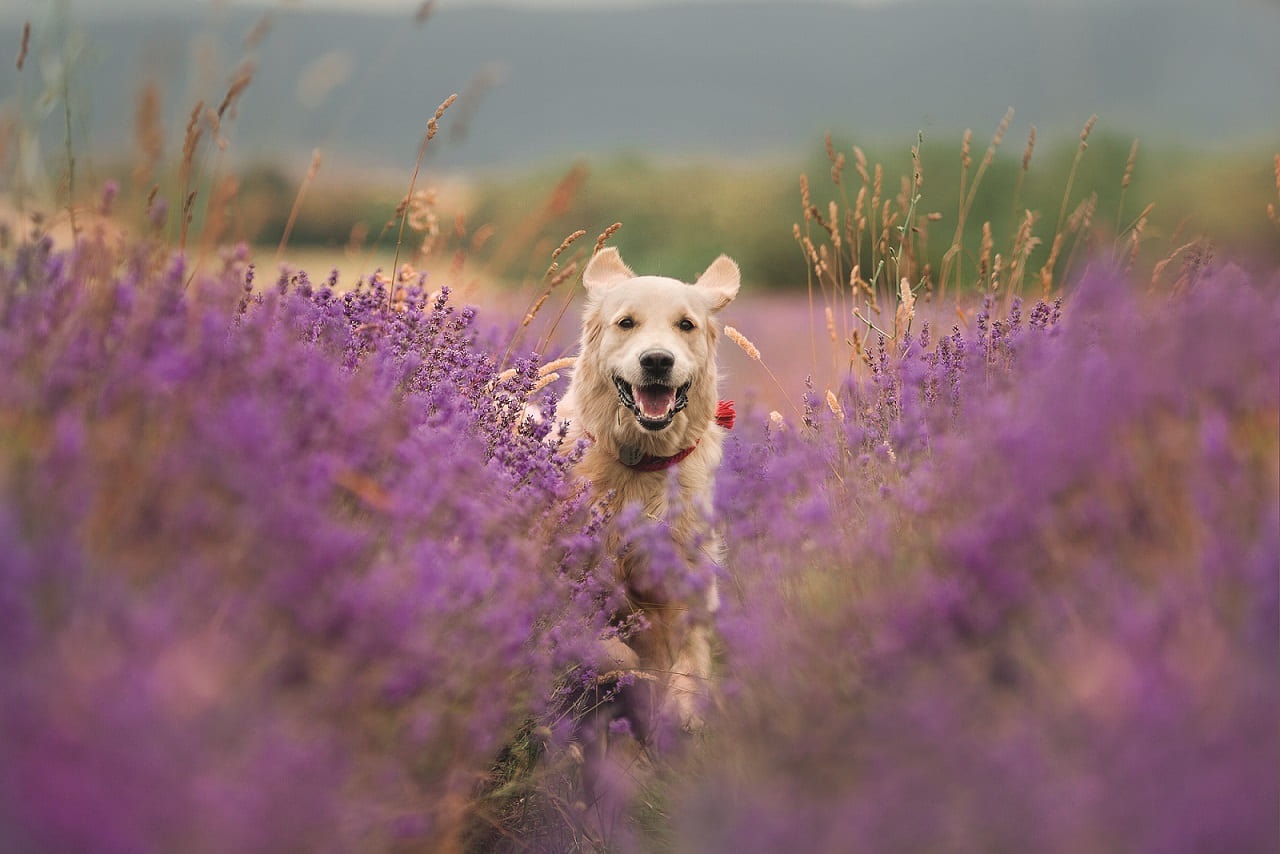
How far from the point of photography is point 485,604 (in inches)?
87.9

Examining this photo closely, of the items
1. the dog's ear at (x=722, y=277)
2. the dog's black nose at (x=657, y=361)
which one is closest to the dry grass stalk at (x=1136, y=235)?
the dog's ear at (x=722, y=277)

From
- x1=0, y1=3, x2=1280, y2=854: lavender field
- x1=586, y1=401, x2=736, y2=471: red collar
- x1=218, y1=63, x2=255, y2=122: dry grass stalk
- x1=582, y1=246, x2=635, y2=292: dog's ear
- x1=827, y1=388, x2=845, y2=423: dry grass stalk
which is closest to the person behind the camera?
x1=0, y1=3, x2=1280, y2=854: lavender field

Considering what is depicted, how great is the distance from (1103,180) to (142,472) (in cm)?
1957

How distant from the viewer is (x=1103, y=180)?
1820 centimetres

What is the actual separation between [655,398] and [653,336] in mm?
255

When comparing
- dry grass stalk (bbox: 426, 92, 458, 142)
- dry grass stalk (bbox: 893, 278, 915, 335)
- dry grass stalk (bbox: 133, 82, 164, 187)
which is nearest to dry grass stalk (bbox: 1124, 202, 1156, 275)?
dry grass stalk (bbox: 893, 278, 915, 335)

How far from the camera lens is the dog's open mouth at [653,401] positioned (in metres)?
3.96

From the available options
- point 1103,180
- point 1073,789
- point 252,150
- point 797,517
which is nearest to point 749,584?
point 797,517

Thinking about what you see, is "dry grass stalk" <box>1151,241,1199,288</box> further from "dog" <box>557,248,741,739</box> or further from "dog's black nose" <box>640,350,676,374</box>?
"dog's black nose" <box>640,350,676,374</box>

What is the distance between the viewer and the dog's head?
13.0ft

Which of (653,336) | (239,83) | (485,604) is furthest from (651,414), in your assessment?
(239,83)

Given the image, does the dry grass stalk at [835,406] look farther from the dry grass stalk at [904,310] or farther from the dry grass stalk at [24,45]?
the dry grass stalk at [24,45]

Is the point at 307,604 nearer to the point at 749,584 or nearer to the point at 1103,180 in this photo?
the point at 749,584

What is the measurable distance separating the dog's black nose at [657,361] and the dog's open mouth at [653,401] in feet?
0.28
